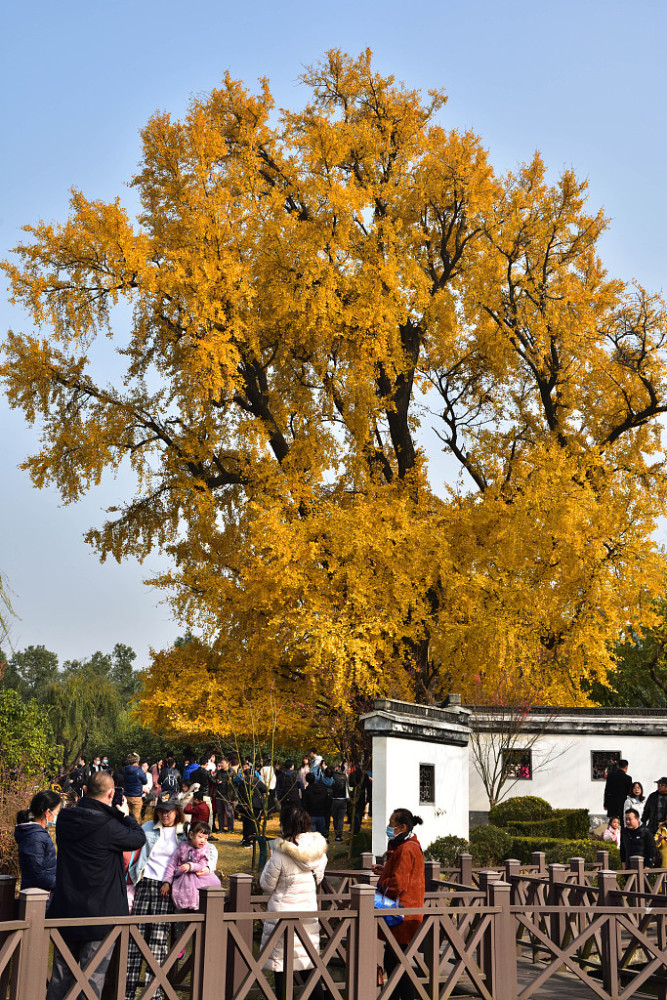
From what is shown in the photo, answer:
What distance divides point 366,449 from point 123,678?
10675 cm

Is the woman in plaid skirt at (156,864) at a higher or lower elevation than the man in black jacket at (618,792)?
lower

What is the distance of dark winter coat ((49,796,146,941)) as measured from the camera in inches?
282

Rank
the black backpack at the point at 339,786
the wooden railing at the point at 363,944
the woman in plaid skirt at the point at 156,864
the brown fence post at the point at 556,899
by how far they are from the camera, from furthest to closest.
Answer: the black backpack at the point at 339,786, the brown fence post at the point at 556,899, the woman in plaid skirt at the point at 156,864, the wooden railing at the point at 363,944

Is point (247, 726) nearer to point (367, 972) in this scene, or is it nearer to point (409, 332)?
point (409, 332)

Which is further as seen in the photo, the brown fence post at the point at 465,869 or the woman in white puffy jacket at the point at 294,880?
the brown fence post at the point at 465,869

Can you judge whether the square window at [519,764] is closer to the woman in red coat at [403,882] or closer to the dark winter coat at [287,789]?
the dark winter coat at [287,789]

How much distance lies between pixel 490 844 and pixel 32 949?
12.4 metres

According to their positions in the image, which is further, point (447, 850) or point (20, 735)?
point (20, 735)

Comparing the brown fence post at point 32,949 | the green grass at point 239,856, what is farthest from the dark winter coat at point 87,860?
the green grass at point 239,856

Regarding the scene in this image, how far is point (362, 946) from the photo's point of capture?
7.91m

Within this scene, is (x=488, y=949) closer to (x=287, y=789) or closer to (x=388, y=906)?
(x=388, y=906)

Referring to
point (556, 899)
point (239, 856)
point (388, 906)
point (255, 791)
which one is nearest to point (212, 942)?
point (388, 906)

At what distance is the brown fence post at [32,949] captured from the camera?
6508 millimetres

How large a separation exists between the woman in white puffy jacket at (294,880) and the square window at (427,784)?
10.7 m
